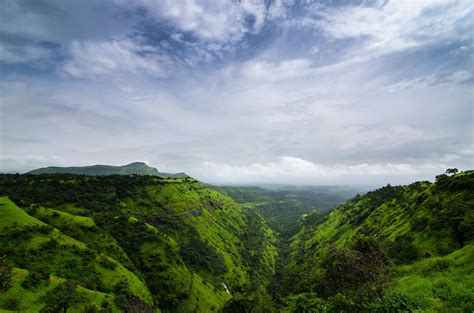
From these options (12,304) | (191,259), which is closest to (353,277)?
(12,304)

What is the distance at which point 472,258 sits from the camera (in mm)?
23531

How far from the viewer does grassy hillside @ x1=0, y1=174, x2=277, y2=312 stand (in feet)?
203

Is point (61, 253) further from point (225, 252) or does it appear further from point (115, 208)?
point (225, 252)

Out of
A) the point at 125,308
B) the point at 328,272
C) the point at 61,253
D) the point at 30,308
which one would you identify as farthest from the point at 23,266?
the point at 328,272

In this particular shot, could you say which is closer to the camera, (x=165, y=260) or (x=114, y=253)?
(x=114, y=253)

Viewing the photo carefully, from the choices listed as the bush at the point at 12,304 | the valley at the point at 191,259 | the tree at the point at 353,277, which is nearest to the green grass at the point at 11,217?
the valley at the point at 191,259

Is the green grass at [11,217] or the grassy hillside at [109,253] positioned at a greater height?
the green grass at [11,217]

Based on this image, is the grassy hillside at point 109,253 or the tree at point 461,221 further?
the grassy hillside at point 109,253

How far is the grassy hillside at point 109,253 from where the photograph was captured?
61.9 metres

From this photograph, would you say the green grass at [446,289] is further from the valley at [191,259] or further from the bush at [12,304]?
the bush at [12,304]

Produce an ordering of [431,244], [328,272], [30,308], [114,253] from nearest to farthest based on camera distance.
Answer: [328,272] → [30,308] → [431,244] → [114,253]

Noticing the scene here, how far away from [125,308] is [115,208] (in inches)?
4218

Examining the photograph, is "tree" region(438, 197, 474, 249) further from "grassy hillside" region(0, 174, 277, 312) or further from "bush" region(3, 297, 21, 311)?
"bush" region(3, 297, 21, 311)

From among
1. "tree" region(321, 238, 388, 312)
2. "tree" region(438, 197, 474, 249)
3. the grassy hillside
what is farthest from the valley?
the grassy hillside
